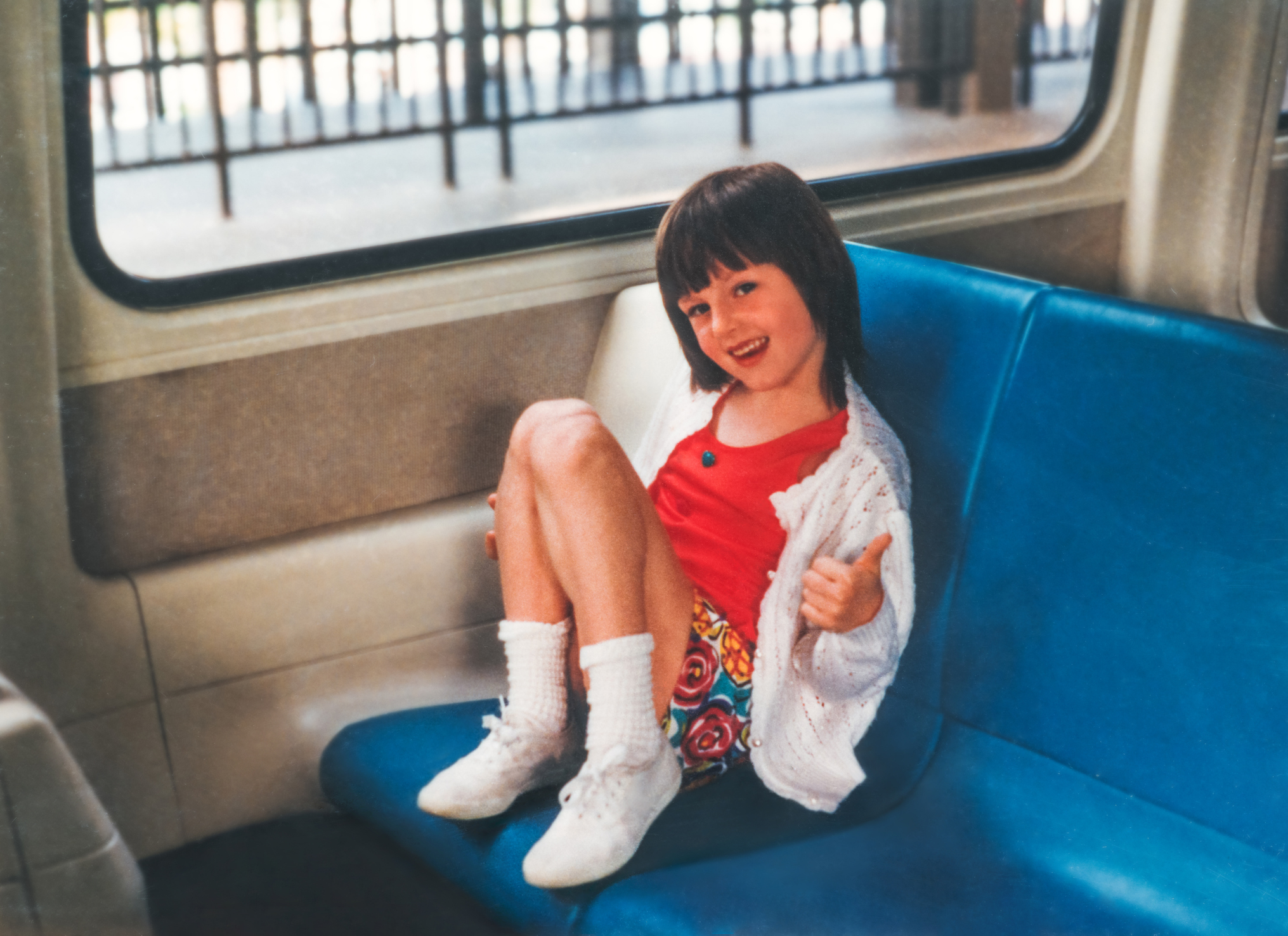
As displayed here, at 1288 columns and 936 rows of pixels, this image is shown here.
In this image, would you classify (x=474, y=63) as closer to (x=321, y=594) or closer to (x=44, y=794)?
(x=321, y=594)

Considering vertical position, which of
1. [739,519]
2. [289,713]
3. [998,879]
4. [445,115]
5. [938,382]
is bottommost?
[998,879]

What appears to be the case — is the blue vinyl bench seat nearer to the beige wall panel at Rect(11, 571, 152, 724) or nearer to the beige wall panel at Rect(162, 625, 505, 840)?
the beige wall panel at Rect(162, 625, 505, 840)

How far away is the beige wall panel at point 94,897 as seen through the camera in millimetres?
1050

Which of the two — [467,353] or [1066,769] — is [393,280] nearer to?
[467,353]

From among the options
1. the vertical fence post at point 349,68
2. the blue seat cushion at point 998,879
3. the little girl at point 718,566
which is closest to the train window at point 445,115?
the vertical fence post at point 349,68

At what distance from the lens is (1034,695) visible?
47.8 inches

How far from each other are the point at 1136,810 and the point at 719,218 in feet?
2.22

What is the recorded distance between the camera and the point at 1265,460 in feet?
3.46

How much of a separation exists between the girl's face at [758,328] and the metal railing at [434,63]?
19cm

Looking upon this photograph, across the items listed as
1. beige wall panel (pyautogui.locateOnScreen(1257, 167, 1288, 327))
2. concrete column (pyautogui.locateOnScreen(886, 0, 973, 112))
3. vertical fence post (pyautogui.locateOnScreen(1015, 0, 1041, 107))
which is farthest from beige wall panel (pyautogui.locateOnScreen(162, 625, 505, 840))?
beige wall panel (pyautogui.locateOnScreen(1257, 167, 1288, 327))

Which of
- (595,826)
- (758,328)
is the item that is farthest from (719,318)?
(595,826)

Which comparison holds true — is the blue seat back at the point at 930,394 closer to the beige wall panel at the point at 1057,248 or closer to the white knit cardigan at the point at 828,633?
the white knit cardigan at the point at 828,633

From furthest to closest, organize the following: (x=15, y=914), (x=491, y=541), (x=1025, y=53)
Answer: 1. (x=1025, y=53)
2. (x=491, y=541)
3. (x=15, y=914)

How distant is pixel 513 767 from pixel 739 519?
0.32 metres
